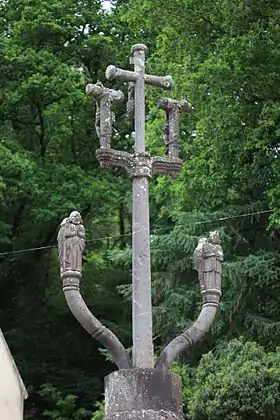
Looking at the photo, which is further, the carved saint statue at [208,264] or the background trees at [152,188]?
the background trees at [152,188]

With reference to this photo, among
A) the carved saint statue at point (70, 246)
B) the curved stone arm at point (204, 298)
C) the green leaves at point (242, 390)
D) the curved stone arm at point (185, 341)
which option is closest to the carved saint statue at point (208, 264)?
the curved stone arm at point (204, 298)

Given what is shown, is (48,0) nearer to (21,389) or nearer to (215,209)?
(215,209)

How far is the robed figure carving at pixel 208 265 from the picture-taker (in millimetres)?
7570

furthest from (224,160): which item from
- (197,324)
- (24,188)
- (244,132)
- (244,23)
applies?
(197,324)

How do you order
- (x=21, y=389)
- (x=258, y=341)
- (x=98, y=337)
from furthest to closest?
(x=258, y=341) < (x=21, y=389) < (x=98, y=337)

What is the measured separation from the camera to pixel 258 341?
18438 mm

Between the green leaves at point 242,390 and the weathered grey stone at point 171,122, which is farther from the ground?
the weathered grey stone at point 171,122

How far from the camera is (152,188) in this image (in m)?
23.2

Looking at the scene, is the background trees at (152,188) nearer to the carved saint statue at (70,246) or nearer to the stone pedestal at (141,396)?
the stone pedestal at (141,396)

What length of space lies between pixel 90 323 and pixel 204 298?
3.21 ft

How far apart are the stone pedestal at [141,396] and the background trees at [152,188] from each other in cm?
779

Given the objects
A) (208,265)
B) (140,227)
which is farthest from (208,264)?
(140,227)

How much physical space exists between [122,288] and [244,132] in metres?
4.63

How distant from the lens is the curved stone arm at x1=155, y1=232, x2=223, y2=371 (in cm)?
730
